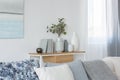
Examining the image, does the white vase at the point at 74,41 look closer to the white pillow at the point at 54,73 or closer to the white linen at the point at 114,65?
the white linen at the point at 114,65

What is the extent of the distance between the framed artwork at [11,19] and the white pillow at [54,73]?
171 centimetres

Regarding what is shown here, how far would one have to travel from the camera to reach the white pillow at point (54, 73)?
6.83ft

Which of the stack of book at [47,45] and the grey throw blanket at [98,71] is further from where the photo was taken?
the stack of book at [47,45]

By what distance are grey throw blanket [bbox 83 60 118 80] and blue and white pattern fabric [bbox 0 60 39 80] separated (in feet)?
2.26

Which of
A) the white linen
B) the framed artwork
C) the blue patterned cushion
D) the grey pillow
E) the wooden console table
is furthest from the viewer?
the wooden console table

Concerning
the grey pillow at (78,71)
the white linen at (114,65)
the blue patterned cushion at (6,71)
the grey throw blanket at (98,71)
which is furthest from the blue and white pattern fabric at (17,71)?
the white linen at (114,65)

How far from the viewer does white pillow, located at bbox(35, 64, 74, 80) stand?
82.0 inches

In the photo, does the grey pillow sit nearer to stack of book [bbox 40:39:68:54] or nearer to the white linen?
the white linen

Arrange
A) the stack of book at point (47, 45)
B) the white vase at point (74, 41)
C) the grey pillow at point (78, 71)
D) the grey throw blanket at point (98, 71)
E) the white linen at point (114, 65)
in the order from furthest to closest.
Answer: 1. the white vase at point (74, 41)
2. the stack of book at point (47, 45)
3. the white linen at point (114, 65)
4. the grey throw blanket at point (98, 71)
5. the grey pillow at point (78, 71)

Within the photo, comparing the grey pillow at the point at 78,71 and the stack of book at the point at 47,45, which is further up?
the stack of book at the point at 47,45

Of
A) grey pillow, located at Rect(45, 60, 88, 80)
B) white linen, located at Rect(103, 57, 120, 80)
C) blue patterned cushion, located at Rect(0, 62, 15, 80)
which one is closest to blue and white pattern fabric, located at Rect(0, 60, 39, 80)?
blue patterned cushion, located at Rect(0, 62, 15, 80)

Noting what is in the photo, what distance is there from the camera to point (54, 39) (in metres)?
4.16

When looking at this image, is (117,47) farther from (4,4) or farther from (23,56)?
(4,4)

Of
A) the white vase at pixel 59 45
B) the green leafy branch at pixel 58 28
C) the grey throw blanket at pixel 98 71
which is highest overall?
the green leafy branch at pixel 58 28
